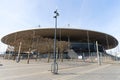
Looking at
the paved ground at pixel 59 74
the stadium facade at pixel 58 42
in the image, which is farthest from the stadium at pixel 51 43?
the paved ground at pixel 59 74

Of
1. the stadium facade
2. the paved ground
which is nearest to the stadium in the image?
the stadium facade

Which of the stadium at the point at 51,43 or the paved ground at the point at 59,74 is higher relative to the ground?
the stadium at the point at 51,43

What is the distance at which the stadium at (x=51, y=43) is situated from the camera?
40750 millimetres

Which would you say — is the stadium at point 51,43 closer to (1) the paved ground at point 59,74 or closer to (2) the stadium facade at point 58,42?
(2) the stadium facade at point 58,42

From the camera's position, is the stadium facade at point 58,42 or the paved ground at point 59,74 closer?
the paved ground at point 59,74

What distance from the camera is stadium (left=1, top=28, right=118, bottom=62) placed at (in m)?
40.8

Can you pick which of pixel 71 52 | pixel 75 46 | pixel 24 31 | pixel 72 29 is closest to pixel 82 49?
pixel 75 46

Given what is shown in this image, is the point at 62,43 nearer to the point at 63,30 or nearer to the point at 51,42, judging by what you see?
the point at 51,42

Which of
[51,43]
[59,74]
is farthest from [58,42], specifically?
[59,74]

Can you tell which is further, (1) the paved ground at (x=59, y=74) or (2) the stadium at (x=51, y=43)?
(2) the stadium at (x=51, y=43)

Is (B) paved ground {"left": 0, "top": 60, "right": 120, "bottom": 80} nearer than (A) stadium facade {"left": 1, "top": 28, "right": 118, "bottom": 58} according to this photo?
Yes

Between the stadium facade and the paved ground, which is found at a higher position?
the stadium facade

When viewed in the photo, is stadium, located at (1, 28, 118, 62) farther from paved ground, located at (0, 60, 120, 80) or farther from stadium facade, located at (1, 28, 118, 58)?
paved ground, located at (0, 60, 120, 80)

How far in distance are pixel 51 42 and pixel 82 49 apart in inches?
1054
